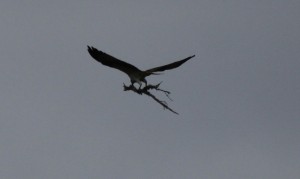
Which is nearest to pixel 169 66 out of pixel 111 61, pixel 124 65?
pixel 124 65

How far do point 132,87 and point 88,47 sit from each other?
7.78ft

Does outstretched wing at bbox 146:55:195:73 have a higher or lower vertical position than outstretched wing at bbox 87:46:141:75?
higher

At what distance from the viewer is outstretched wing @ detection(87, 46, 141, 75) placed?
1570 inches

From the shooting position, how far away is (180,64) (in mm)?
40156

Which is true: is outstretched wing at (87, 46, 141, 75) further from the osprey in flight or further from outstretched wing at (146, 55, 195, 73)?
outstretched wing at (146, 55, 195, 73)

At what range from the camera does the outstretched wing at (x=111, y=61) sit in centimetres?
3988

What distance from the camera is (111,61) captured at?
40.1 metres

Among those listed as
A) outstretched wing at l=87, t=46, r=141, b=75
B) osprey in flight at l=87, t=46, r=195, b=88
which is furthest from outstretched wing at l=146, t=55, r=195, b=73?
outstretched wing at l=87, t=46, r=141, b=75

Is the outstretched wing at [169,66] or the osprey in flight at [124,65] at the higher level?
the outstretched wing at [169,66]

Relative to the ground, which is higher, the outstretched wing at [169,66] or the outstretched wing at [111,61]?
the outstretched wing at [169,66]

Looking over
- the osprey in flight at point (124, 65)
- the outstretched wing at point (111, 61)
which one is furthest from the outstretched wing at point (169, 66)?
the outstretched wing at point (111, 61)

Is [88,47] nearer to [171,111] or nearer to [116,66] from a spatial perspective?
[116,66]

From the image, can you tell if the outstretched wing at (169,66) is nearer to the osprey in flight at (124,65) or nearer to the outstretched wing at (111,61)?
the osprey in flight at (124,65)

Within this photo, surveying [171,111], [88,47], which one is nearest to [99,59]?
[88,47]
